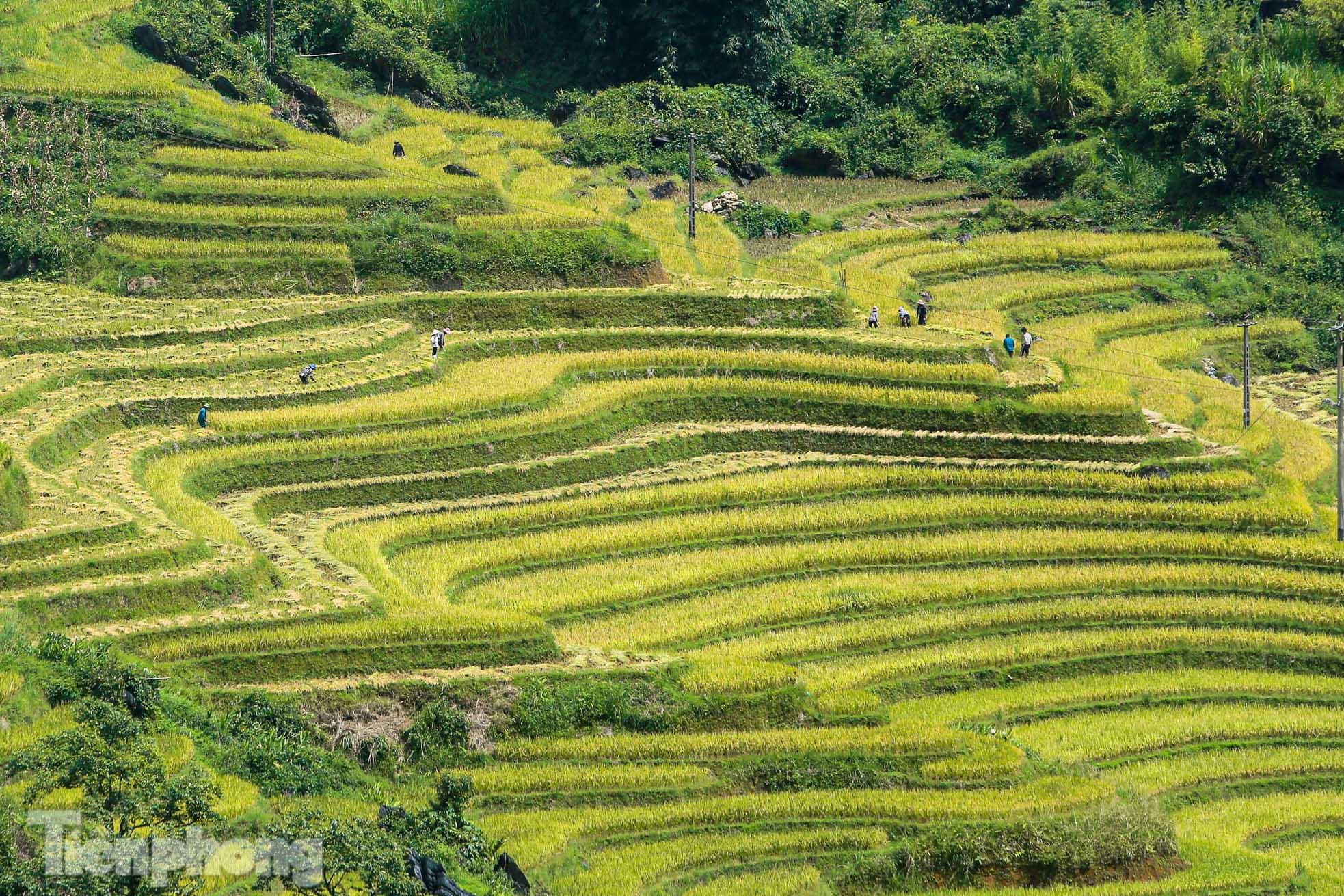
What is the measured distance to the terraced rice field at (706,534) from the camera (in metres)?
25.2

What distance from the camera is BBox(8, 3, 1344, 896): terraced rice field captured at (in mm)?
25203

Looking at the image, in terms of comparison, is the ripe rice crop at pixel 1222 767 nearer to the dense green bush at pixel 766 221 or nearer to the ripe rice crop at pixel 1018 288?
the ripe rice crop at pixel 1018 288

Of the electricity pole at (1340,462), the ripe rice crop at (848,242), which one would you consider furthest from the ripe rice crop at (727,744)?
the ripe rice crop at (848,242)

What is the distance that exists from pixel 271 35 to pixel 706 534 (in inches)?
950

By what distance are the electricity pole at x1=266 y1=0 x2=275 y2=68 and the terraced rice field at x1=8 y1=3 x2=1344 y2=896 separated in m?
7.23

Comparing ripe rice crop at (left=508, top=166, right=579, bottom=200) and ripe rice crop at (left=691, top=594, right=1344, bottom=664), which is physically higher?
ripe rice crop at (left=508, top=166, right=579, bottom=200)

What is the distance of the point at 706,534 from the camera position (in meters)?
32.5

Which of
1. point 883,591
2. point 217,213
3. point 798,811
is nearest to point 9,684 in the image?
point 798,811

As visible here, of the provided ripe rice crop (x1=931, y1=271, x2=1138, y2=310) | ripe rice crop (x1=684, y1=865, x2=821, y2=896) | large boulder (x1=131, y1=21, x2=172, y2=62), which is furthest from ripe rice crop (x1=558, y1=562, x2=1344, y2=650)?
large boulder (x1=131, y1=21, x2=172, y2=62)

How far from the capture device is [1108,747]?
27.5 metres

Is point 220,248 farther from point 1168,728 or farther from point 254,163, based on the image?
point 1168,728

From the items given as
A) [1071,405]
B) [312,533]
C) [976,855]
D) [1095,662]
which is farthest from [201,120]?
[976,855]

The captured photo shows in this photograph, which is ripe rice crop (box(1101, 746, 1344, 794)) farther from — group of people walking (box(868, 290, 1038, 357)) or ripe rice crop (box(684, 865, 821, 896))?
group of people walking (box(868, 290, 1038, 357))

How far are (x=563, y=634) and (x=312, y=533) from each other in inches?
179
